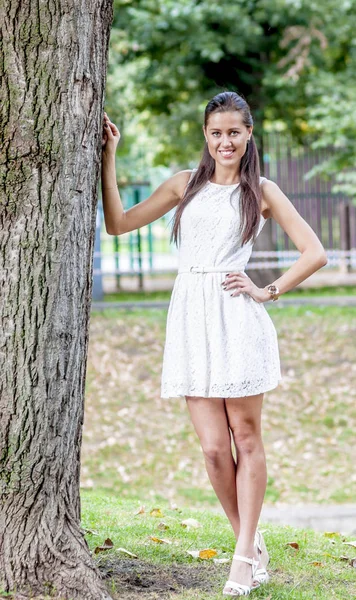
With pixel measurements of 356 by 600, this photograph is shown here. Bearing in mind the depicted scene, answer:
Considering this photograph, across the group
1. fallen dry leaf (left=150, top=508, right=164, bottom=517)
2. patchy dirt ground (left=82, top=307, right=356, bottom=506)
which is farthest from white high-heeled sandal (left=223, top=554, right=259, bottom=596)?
patchy dirt ground (left=82, top=307, right=356, bottom=506)

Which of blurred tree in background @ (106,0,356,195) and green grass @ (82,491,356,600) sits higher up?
blurred tree in background @ (106,0,356,195)

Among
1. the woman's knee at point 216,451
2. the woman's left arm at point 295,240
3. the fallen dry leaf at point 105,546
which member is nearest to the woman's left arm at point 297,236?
the woman's left arm at point 295,240

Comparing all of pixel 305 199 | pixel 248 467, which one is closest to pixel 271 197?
pixel 248 467

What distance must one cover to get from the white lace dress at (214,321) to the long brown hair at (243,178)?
0.11 feet

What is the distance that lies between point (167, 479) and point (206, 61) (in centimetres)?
744

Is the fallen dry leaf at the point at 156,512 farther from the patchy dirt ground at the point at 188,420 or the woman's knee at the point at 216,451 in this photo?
the patchy dirt ground at the point at 188,420

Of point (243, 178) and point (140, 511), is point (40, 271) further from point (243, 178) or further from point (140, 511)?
point (140, 511)

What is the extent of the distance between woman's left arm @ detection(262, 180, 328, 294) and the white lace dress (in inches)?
6.6

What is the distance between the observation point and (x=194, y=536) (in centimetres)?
460

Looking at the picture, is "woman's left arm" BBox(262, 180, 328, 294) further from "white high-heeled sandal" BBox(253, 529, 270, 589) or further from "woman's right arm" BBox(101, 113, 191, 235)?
"white high-heeled sandal" BBox(253, 529, 270, 589)

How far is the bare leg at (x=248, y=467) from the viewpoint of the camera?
367cm

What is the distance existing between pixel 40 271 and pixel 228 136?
3.34 ft

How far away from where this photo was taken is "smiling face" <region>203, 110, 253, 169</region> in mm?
3662

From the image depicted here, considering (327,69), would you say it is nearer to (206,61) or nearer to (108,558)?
(206,61)
